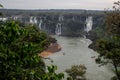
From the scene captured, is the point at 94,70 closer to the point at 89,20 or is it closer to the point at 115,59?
the point at 115,59

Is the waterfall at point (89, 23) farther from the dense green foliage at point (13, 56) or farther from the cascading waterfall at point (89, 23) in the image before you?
the dense green foliage at point (13, 56)

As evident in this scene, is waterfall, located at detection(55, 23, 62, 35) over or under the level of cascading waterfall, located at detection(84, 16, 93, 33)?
under

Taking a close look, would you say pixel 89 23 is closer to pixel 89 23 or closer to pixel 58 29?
pixel 89 23

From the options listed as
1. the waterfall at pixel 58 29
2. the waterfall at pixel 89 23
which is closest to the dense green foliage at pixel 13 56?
the waterfall at pixel 58 29

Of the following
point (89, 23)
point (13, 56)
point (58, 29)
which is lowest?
point (58, 29)

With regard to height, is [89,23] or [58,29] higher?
[89,23]

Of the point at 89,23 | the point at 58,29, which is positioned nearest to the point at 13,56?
the point at 89,23

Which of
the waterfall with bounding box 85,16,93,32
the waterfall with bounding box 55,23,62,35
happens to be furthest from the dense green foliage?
the waterfall with bounding box 85,16,93,32

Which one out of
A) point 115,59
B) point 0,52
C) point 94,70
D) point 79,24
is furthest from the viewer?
point 79,24

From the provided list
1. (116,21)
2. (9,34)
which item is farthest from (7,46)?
(116,21)

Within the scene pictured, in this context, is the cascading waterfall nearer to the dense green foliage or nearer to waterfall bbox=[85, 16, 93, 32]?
waterfall bbox=[85, 16, 93, 32]

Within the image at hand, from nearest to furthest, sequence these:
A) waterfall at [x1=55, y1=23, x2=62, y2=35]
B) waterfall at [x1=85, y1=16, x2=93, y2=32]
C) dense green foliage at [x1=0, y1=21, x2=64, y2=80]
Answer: dense green foliage at [x1=0, y1=21, x2=64, y2=80]
waterfall at [x1=85, y1=16, x2=93, y2=32]
waterfall at [x1=55, y1=23, x2=62, y2=35]
